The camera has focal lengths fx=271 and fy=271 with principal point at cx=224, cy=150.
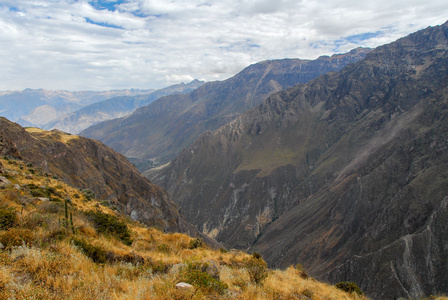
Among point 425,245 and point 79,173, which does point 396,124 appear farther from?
point 79,173

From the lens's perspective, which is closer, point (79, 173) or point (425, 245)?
point (425, 245)

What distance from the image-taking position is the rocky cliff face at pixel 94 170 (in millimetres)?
51719

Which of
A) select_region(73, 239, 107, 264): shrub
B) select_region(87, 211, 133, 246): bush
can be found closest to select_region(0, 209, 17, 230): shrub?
select_region(73, 239, 107, 264): shrub

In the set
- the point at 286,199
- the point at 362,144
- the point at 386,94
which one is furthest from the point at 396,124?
the point at 286,199

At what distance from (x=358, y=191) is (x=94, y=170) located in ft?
275

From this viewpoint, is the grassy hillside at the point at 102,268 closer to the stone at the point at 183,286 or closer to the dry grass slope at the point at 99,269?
the dry grass slope at the point at 99,269

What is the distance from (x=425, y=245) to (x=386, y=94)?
150 m

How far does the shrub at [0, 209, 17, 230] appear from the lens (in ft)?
30.4

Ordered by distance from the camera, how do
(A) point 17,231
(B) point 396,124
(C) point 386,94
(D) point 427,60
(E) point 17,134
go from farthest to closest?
(D) point 427,60
(C) point 386,94
(B) point 396,124
(E) point 17,134
(A) point 17,231

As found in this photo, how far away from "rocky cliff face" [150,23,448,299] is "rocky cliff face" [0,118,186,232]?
152 feet

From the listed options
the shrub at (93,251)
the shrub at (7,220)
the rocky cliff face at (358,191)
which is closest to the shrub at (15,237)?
the shrub at (7,220)

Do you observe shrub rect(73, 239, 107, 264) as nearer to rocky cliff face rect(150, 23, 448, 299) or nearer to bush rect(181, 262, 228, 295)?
bush rect(181, 262, 228, 295)

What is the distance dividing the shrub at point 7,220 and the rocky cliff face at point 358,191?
58.0m

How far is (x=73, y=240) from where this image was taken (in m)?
9.56
